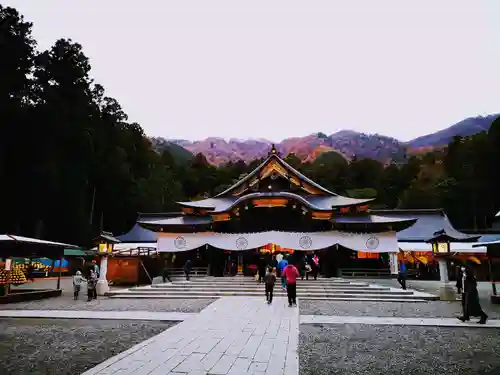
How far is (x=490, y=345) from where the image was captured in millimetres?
7191

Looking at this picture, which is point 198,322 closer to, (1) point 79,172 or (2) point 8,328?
(2) point 8,328

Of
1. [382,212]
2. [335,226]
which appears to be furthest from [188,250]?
[382,212]

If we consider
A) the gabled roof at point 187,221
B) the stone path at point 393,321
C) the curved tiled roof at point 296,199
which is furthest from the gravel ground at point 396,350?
the gabled roof at point 187,221

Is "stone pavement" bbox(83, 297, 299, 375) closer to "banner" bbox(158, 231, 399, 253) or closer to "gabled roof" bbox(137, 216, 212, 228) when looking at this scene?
"banner" bbox(158, 231, 399, 253)

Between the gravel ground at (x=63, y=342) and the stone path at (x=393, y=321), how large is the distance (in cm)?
402

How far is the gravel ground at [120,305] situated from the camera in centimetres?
1244

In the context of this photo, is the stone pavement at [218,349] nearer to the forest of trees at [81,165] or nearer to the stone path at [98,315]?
the stone path at [98,315]

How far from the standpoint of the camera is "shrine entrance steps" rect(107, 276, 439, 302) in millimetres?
15219

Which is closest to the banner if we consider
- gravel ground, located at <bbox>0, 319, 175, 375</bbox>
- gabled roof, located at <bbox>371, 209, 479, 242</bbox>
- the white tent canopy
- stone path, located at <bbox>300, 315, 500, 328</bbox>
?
the white tent canopy

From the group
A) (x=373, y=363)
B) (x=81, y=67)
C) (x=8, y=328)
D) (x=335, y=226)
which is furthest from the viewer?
(x=81, y=67)

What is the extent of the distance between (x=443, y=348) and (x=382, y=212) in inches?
1065

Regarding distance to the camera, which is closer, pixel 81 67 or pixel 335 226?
pixel 335 226

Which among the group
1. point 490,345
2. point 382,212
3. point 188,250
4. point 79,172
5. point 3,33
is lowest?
point 490,345

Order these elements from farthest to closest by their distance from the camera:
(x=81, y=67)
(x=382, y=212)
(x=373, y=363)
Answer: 1. (x=81, y=67)
2. (x=382, y=212)
3. (x=373, y=363)
